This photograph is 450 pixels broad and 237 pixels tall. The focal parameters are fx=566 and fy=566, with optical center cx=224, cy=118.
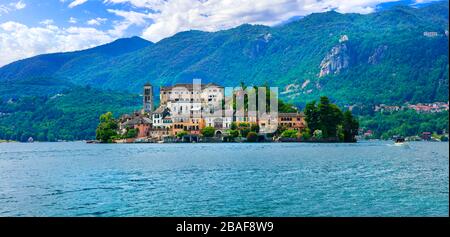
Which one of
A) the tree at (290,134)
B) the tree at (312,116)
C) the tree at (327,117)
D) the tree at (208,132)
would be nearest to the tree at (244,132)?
the tree at (208,132)

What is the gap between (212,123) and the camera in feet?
350

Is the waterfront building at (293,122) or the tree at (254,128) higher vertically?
the waterfront building at (293,122)

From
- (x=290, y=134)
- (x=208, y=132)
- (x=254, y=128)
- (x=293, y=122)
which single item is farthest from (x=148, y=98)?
(x=290, y=134)

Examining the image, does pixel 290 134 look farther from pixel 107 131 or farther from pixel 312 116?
pixel 107 131

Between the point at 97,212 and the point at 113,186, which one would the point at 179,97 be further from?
the point at 97,212

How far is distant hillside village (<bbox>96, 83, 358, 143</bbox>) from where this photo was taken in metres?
98.3

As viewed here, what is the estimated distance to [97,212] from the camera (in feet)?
60.9

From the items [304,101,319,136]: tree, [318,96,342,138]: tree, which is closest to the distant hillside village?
[318,96,342,138]: tree

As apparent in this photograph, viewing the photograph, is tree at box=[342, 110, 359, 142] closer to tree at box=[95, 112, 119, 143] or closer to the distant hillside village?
the distant hillside village

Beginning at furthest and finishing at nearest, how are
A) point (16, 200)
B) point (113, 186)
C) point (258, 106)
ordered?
point (258, 106) < point (113, 186) < point (16, 200)

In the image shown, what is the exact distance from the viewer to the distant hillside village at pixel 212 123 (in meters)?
98.3

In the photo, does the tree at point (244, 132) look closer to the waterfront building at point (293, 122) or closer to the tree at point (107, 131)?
the waterfront building at point (293, 122)
